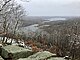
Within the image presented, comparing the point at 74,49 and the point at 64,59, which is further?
the point at 74,49

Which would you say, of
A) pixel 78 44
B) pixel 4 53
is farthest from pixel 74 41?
pixel 4 53

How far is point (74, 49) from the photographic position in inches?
1220

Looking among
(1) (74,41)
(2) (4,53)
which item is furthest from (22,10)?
(2) (4,53)

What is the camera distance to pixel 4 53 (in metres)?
14.4

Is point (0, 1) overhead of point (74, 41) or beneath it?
overhead

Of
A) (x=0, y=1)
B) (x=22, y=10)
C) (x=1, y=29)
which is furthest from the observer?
(x=22, y=10)

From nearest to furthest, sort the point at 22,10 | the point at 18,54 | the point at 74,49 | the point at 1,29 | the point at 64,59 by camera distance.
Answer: the point at 64,59
the point at 18,54
the point at 74,49
the point at 1,29
the point at 22,10

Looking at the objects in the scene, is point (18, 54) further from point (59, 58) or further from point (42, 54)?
point (59, 58)

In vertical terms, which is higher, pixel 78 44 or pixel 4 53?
pixel 4 53

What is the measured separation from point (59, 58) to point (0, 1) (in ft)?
44.6

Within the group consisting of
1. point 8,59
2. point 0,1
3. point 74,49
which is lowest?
point 74,49

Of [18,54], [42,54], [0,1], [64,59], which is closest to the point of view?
[64,59]

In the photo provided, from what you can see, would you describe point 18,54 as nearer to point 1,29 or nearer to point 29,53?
point 29,53

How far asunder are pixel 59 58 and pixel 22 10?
1701 inches
